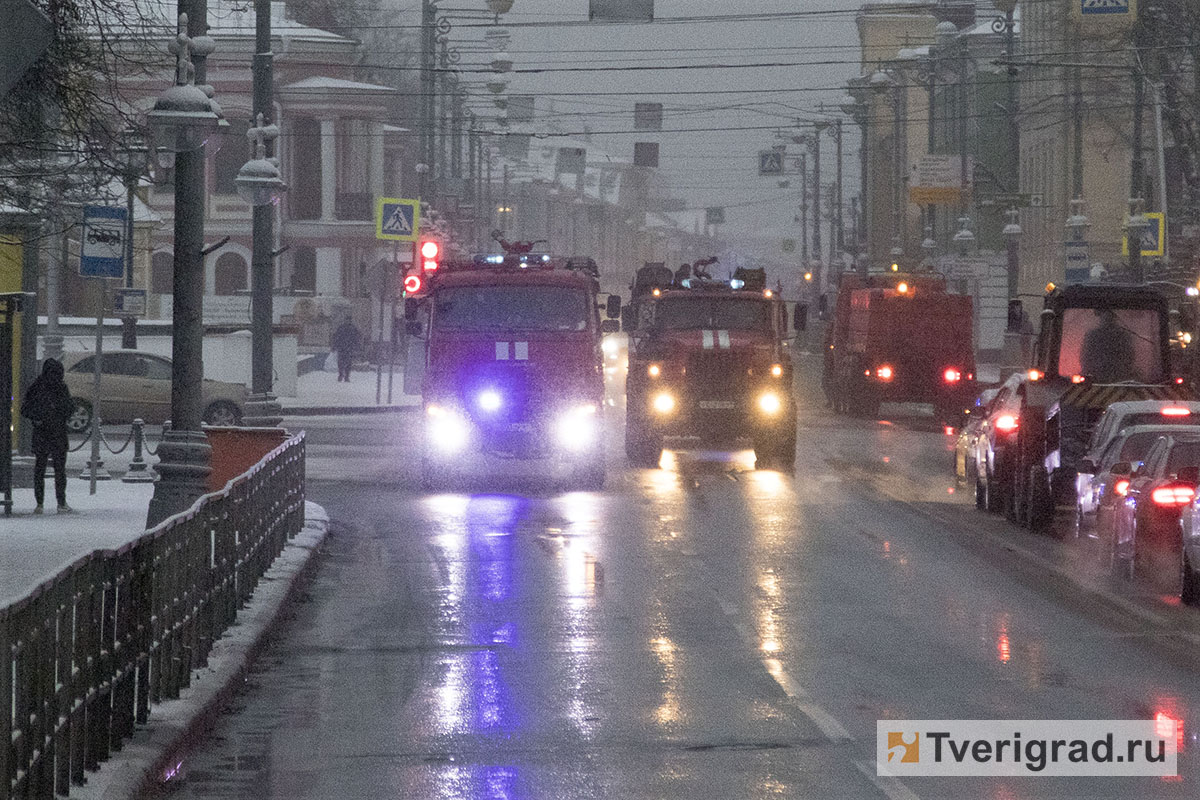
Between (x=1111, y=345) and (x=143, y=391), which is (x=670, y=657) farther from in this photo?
(x=143, y=391)

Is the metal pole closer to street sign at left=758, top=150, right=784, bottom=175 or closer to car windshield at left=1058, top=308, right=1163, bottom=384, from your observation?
car windshield at left=1058, top=308, right=1163, bottom=384

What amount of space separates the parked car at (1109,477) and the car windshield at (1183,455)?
1.81 ft

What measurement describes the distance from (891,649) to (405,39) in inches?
4489

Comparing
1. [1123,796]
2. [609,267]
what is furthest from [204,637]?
[609,267]

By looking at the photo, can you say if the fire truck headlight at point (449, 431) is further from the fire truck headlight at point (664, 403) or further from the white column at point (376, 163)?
the white column at point (376, 163)

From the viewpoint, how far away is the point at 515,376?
2672cm

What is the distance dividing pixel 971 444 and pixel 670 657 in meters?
14.3

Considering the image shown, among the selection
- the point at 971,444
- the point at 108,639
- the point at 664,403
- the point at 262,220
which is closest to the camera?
the point at 108,639

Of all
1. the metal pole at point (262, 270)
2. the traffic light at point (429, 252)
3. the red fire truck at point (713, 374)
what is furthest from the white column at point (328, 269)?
the metal pole at point (262, 270)

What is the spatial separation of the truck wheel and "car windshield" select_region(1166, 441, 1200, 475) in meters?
14.2

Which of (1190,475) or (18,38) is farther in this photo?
(1190,475)

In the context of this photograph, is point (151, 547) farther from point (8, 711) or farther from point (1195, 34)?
point (1195, 34)

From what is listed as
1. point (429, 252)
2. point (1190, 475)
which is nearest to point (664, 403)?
point (1190, 475)

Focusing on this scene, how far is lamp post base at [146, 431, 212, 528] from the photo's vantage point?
1631 cm
